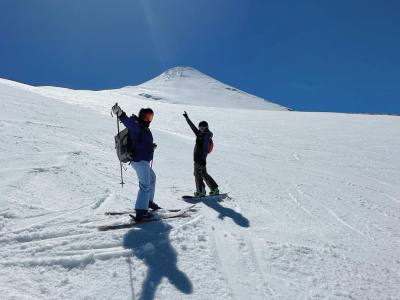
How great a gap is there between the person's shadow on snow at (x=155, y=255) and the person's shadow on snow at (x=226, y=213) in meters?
1.61

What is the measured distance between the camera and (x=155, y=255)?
216 inches

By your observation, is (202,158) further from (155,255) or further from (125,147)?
(155,255)

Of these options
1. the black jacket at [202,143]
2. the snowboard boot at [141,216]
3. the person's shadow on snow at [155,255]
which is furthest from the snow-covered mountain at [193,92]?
the person's shadow on snow at [155,255]

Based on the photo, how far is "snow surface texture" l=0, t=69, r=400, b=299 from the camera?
4.80 metres

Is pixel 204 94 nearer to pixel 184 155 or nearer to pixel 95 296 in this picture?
pixel 184 155

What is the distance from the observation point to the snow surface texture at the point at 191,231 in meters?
4.80

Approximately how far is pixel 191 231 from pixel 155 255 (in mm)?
1175

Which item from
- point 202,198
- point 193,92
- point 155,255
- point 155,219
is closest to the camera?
point 155,255

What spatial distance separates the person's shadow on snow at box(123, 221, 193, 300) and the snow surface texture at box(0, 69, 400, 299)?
0.6 inches

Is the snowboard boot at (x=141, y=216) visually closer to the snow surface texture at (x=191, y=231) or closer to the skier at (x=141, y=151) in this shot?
the skier at (x=141, y=151)

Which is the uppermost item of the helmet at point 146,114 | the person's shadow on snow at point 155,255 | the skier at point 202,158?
the helmet at point 146,114

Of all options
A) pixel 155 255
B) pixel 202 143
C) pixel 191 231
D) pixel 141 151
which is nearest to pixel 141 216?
pixel 191 231

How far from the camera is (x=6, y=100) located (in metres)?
22.7

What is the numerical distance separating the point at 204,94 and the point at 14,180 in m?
136
